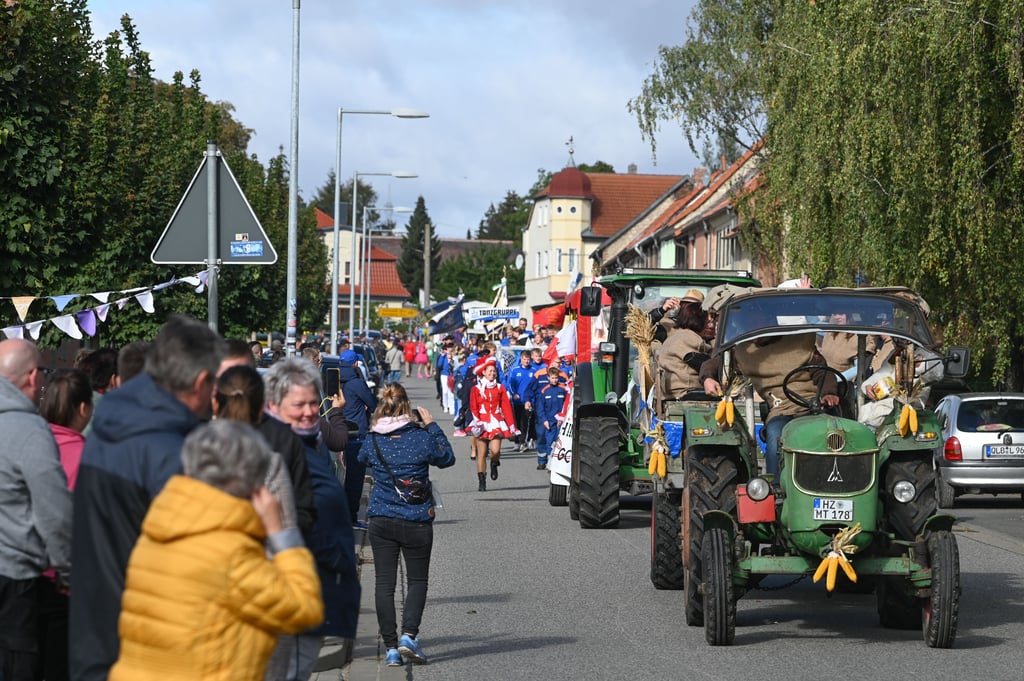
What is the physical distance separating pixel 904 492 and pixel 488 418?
1169 cm

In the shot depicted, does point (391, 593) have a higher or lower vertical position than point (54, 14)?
lower

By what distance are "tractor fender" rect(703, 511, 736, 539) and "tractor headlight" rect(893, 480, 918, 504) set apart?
1.09 meters

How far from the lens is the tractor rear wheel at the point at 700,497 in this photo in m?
10.5

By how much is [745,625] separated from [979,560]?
4.96m

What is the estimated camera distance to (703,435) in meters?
10.6

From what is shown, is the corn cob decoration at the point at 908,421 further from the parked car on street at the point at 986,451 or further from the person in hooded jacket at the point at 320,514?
the parked car on street at the point at 986,451

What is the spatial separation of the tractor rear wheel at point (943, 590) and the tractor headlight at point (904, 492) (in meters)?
0.29

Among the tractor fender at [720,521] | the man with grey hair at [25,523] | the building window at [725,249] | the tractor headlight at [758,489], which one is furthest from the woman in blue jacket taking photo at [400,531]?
the building window at [725,249]

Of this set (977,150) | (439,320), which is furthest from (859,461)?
(439,320)

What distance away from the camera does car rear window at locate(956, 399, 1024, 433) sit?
71.6 ft

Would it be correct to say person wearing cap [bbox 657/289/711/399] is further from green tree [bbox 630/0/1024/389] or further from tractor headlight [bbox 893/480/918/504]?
green tree [bbox 630/0/1024/389]

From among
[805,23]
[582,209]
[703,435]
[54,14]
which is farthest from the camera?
[582,209]

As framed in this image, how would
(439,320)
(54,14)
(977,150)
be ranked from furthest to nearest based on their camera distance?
(439,320), (977,150), (54,14)

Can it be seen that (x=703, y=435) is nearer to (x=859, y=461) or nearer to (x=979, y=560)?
(x=859, y=461)
